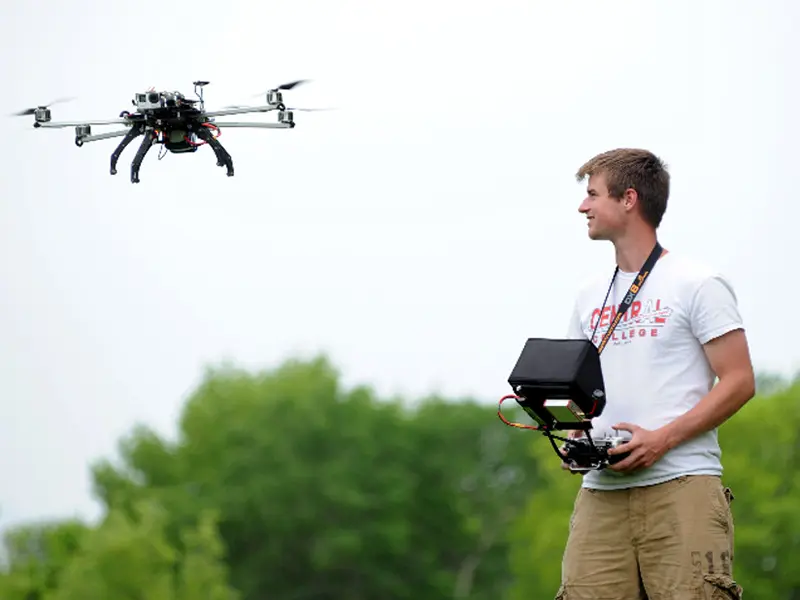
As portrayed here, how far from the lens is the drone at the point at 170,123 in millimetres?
7523

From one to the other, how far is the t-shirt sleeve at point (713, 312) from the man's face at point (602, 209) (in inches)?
20.9

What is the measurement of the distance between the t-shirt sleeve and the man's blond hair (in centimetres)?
48

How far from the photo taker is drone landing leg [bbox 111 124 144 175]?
771 centimetres

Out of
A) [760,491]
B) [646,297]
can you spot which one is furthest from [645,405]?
[760,491]

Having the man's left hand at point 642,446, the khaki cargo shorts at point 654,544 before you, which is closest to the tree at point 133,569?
the khaki cargo shorts at point 654,544

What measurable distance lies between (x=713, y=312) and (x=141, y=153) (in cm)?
267

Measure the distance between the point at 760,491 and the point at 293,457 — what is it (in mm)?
29893

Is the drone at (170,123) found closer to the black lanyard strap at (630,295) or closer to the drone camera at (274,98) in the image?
the drone camera at (274,98)

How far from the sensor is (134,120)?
7730 millimetres

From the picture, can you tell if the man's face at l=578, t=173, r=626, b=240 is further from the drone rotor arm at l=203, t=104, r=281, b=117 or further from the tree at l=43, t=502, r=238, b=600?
the tree at l=43, t=502, r=238, b=600

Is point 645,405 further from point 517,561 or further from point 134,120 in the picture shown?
point 517,561

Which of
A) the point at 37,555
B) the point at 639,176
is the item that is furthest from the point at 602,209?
the point at 37,555

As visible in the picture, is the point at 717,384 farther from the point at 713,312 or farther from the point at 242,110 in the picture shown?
the point at 242,110

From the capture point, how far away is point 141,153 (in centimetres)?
764
